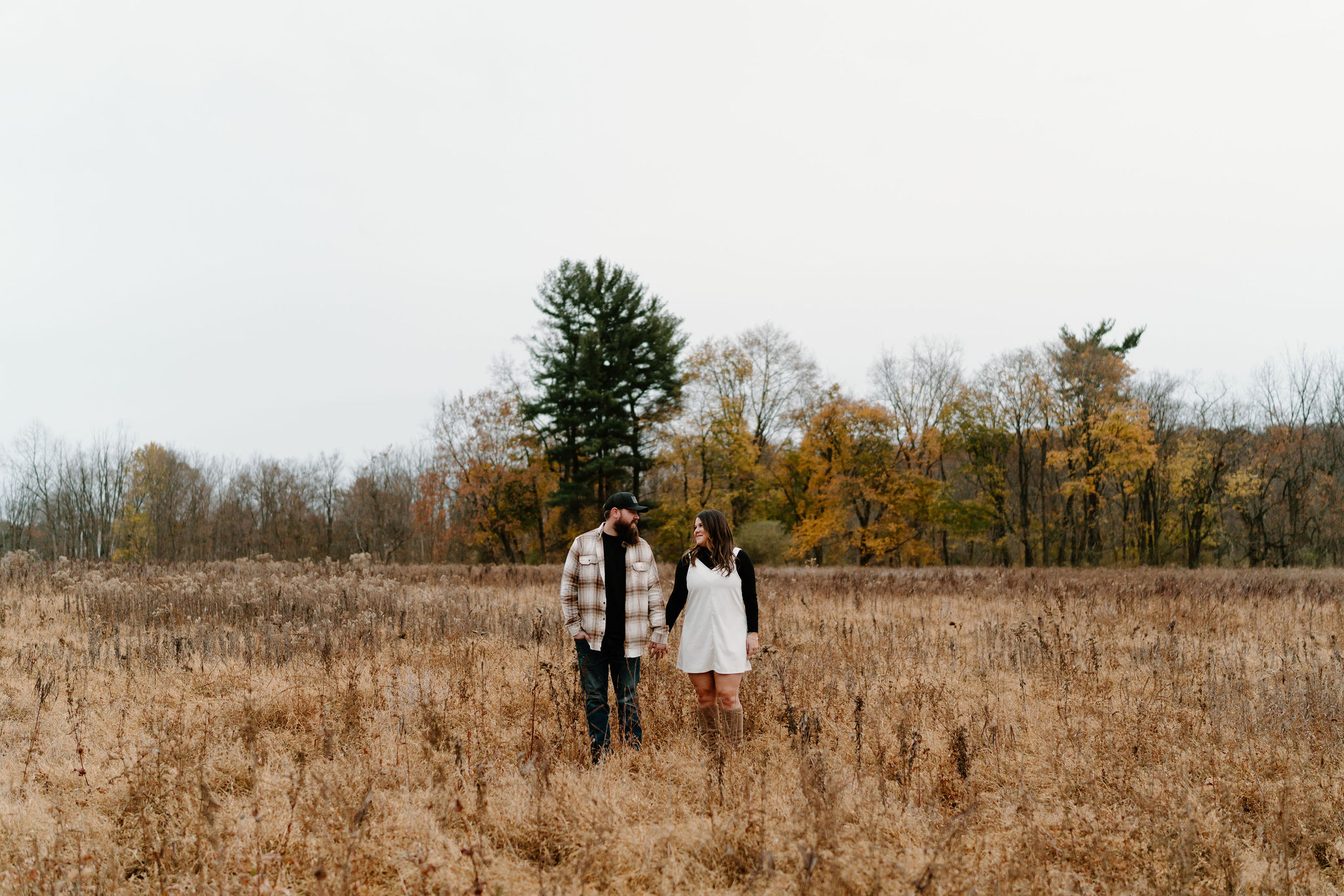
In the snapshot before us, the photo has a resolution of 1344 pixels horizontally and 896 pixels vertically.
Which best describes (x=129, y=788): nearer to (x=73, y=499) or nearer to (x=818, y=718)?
(x=818, y=718)

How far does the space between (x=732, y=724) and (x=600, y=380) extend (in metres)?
28.0

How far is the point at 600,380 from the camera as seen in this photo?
32.5 metres

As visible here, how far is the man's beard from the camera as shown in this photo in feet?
17.8

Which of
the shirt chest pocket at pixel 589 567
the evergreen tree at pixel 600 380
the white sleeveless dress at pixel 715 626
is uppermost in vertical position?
the evergreen tree at pixel 600 380

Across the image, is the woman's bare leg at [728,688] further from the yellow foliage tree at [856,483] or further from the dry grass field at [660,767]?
the yellow foliage tree at [856,483]

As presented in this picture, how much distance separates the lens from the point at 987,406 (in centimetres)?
3719

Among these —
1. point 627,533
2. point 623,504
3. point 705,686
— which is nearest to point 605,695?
point 705,686

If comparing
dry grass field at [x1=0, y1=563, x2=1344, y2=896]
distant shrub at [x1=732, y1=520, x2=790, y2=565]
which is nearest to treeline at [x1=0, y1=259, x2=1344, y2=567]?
distant shrub at [x1=732, y1=520, x2=790, y2=565]

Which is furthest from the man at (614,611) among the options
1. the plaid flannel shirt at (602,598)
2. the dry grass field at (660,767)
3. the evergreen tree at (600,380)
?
the evergreen tree at (600,380)

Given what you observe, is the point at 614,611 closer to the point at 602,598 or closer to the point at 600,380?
the point at 602,598

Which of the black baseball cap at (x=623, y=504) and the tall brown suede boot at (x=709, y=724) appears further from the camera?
the black baseball cap at (x=623, y=504)

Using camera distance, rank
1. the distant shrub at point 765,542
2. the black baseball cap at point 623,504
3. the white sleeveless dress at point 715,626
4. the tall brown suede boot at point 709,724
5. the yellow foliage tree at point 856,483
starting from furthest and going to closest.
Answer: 1. the yellow foliage tree at point 856,483
2. the distant shrub at point 765,542
3. the black baseball cap at point 623,504
4. the tall brown suede boot at point 709,724
5. the white sleeveless dress at point 715,626

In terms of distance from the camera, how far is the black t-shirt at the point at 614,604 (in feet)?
17.6

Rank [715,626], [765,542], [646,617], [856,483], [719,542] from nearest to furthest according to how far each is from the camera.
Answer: [715,626], [719,542], [646,617], [765,542], [856,483]
